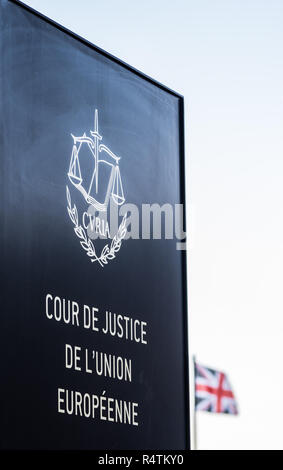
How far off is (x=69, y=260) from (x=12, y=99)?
0.78m

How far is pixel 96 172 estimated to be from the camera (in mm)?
5371

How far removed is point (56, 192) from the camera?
5.09m

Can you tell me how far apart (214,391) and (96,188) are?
8.83 meters

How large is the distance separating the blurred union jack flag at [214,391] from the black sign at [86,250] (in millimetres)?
8086

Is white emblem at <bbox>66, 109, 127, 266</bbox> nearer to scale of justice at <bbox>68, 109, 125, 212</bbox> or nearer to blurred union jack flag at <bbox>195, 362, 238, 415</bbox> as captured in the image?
scale of justice at <bbox>68, 109, 125, 212</bbox>

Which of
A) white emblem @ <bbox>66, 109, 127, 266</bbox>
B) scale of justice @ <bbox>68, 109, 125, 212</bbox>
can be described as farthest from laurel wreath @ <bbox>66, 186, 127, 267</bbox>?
scale of justice @ <bbox>68, 109, 125, 212</bbox>

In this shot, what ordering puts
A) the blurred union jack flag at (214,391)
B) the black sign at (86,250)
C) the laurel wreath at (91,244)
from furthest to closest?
the blurred union jack flag at (214,391)
the laurel wreath at (91,244)
the black sign at (86,250)

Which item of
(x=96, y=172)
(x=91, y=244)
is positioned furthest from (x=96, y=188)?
(x=91, y=244)

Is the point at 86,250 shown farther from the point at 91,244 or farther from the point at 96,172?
the point at 96,172

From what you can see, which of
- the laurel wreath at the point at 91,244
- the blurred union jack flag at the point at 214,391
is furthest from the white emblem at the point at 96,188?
the blurred union jack flag at the point at 214,391

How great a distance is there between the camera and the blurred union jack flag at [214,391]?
13750 millimetres

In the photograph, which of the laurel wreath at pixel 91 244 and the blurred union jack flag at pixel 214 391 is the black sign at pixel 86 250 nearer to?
the laurel wreath at pixel 91 244

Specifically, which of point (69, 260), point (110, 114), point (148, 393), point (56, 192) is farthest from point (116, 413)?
point (110, 114)
